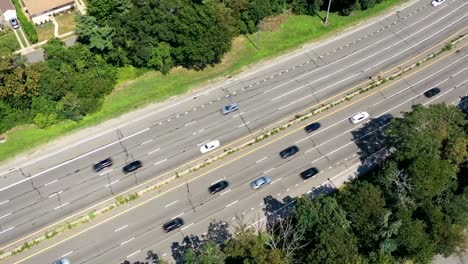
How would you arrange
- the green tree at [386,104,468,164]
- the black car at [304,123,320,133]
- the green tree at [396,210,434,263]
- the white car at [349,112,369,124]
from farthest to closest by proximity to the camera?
the white car at [349,112,369,124], the black car at [304,123,320,133], the green tree at [386,104,468,164], the green tree at [396,210,434,263]

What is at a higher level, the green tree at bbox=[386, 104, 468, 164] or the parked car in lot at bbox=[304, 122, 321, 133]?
the parked car in lot at bbox=[304, 122, 321, 133]

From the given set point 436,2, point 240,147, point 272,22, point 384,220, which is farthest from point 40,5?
point 436,2

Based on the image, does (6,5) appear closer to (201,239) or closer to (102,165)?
(102,165)

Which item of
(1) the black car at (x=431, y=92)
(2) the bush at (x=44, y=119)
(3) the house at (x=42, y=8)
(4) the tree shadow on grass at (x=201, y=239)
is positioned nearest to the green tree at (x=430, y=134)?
(1) the black car at (x=431, y=92)

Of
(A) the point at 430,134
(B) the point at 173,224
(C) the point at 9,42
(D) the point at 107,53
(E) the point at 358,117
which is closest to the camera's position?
(B) the point at 173,224

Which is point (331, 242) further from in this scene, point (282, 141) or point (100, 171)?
point (100, 171)

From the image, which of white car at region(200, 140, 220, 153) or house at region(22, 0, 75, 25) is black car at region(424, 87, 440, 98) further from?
house at region(22, 0, 75, 25)

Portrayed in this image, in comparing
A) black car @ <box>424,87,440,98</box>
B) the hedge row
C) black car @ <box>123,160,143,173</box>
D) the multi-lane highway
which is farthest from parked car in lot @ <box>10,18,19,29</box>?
black car @ <box>424,87,440,98</box>
